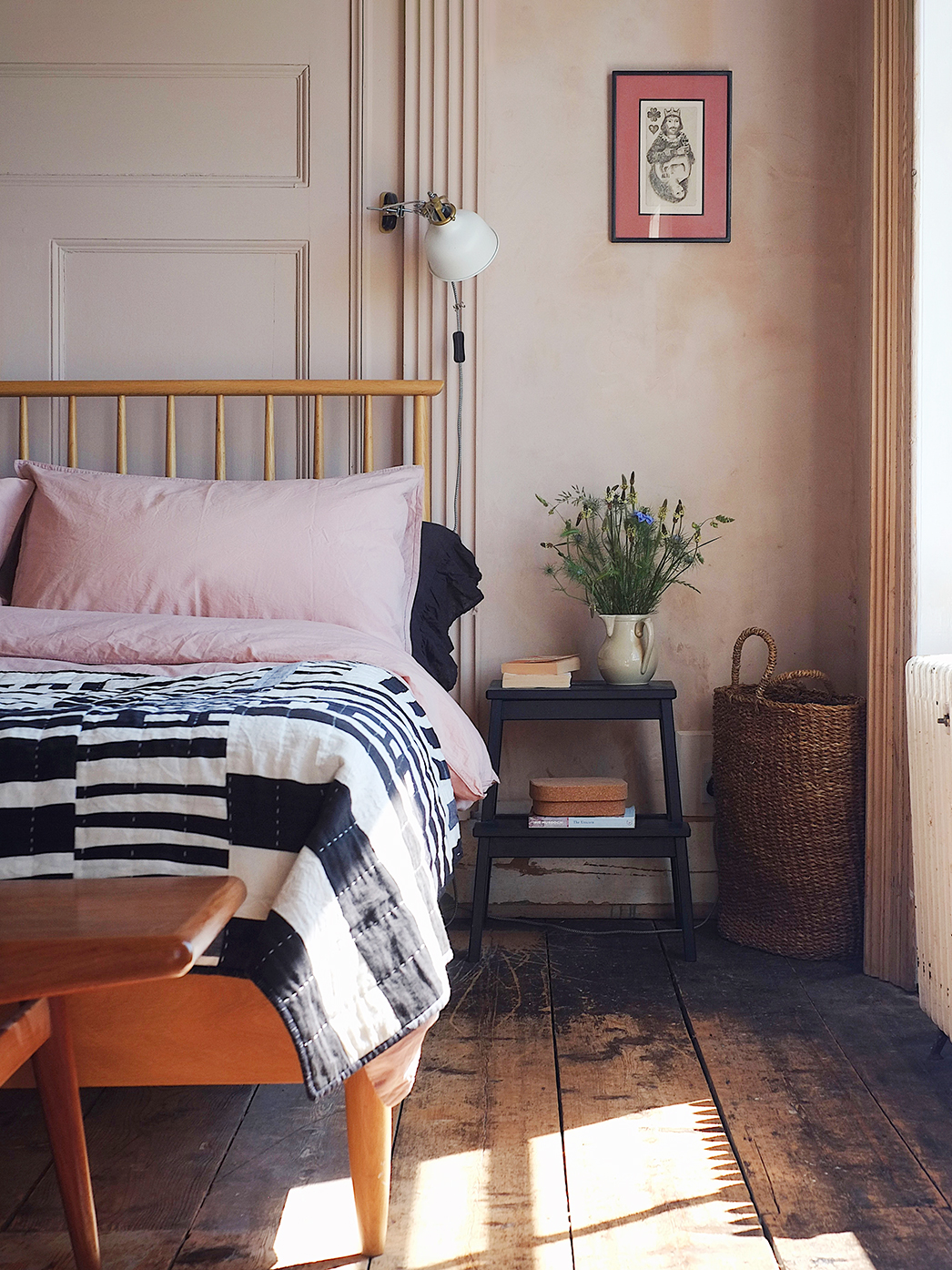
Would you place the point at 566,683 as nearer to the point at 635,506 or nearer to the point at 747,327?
the point at 635,506

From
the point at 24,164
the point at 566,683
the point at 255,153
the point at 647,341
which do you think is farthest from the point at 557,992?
the point at 24,164

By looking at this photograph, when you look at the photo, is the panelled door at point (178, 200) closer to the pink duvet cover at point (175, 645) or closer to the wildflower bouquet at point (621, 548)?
the wildflower bouquet at point (621, 548)

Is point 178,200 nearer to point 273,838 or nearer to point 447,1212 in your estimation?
point 273,838

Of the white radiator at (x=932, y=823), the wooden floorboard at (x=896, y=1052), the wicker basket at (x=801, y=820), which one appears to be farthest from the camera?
the wicker basket at (x=801, y=820)

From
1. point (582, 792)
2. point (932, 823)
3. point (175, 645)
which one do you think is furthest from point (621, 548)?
point (175, 645)

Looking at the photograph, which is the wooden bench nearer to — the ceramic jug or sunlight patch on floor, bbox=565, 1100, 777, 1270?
sunlight patch on floor, bbox=565, 1100, 777, 1270

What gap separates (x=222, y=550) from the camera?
2.04 m

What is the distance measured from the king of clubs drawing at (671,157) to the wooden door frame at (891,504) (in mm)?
492

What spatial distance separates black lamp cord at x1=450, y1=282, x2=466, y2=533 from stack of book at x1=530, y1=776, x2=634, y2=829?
27.6 inches

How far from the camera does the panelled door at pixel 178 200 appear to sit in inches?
100

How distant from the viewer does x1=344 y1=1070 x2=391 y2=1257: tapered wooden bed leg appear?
1163 mm

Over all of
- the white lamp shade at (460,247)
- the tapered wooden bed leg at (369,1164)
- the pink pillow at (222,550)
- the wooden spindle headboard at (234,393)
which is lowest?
the tapered wooden bed leg at (369,1164)

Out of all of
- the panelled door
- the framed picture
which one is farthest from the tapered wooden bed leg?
the framed picture

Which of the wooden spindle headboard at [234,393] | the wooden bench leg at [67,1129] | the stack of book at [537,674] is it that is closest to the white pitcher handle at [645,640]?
the stack of book at [537,674]
